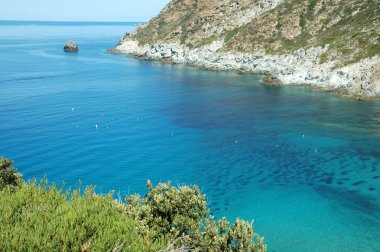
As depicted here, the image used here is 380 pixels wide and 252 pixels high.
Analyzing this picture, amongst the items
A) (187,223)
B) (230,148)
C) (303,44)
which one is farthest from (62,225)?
(303,44)

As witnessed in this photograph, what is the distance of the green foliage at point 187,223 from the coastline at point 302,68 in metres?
93.6

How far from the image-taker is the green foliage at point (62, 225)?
655 inches

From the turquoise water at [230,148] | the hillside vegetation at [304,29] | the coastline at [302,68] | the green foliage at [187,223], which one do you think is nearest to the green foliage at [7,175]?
the turquoise water at [230,148]

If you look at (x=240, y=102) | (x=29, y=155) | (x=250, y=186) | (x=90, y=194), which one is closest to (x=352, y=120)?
(x=240, y=102)

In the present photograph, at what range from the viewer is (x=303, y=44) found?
150625 millimetres

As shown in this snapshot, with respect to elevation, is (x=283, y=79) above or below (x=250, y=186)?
above

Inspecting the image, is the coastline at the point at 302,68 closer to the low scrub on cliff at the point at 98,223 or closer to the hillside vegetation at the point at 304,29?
the hillside vegetation at the point at 304,29

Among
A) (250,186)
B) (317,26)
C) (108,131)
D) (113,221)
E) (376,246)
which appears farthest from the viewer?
(317,26)

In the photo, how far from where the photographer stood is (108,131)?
289 ft

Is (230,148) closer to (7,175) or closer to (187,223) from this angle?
(7,175)

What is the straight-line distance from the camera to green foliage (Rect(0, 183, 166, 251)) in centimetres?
1664

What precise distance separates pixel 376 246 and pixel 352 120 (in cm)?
5388

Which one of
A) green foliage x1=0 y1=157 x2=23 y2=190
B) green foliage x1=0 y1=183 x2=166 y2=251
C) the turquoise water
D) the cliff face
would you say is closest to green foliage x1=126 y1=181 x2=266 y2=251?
green foliage x1=0 y1=183 x2=166 y2=251

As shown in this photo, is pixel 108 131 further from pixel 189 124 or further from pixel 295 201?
pixel 295 201
